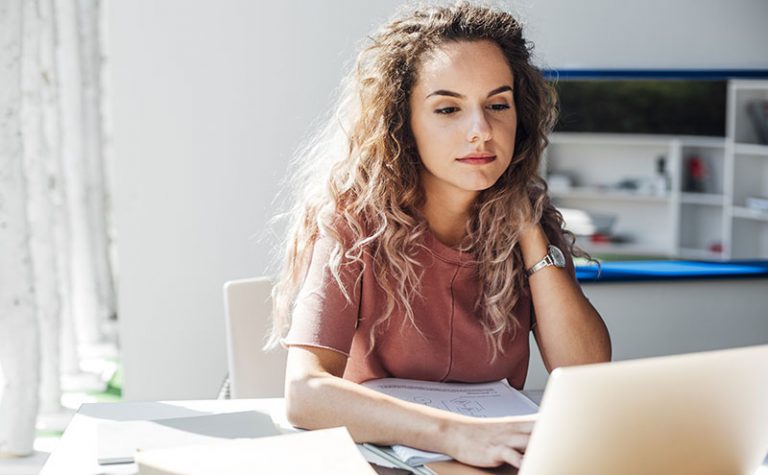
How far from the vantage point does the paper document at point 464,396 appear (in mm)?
1841

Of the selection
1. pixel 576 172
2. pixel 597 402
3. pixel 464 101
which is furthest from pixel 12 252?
pixel 576 172

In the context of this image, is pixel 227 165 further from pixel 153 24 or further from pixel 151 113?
pixel 153 24

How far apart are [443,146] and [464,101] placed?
4.1 inches

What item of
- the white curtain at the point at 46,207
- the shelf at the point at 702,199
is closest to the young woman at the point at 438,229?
the white curtain at the point at 46,207

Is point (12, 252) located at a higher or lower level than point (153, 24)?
lower

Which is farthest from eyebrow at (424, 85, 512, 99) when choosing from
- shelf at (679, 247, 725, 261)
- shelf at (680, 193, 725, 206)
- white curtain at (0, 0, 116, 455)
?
shelf at (679, 247, 725, 261)

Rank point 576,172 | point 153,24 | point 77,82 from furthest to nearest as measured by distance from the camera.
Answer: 1. point 576,172
2. point 77,82
3. point 153,24

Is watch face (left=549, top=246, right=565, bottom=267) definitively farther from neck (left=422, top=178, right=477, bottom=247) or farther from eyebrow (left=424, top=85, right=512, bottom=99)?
eyebrow (left=424, top=85, right=512, bottom=99)

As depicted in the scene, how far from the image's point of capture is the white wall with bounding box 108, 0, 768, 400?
3482 mm

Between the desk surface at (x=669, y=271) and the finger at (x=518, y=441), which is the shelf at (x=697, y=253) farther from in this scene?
the finger at (x=518, y=441)

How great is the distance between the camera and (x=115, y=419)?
1781 mm

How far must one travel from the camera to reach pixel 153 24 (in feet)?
11.4

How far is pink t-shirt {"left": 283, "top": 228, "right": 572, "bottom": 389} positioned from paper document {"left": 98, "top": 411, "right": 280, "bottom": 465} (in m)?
0.30

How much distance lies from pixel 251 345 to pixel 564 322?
86cm
